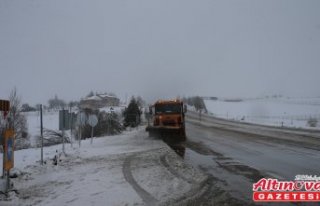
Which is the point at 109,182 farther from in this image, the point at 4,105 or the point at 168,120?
the point at 168,120

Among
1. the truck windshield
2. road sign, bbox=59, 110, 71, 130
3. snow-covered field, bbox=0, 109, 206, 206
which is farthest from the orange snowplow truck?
snow-covered field, bbox=0, 109, 206, 206

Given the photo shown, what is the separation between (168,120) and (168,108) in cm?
106

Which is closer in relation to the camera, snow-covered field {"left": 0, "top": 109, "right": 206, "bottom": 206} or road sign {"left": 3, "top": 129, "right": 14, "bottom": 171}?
snow-covered field {"left": 0, "top": 109, "right": 206, "bottom": 206}

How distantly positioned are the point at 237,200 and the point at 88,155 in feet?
34.6

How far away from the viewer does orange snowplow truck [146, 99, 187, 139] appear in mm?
27184

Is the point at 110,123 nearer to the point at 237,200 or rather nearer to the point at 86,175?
the point at 86,175

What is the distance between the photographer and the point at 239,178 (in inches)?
383

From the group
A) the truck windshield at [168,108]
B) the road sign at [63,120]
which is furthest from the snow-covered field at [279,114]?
the road sign at [63,120]

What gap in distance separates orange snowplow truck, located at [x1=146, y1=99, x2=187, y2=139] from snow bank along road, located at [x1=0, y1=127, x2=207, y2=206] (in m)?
12.3

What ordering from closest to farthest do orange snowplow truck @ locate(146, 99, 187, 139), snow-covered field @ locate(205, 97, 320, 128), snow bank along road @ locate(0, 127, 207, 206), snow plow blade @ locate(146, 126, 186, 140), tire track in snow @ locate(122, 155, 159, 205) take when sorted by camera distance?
tire track in snow @ locate(122, 155, 159, 205) → snow bank along road @ locate(0, 127, 207, 206) → snow plow blade @ locate(146, 126, 186, 140) → orange snowplow truck @ locate(146, 99, 187, 139) → snow-covered field @ locate(205, 97, 320, 128)

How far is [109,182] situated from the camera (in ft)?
32.9

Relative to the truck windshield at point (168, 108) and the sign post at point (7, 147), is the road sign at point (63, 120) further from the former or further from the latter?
the truck windshield at point (168, 108)

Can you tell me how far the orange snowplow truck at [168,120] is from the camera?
89.2ft

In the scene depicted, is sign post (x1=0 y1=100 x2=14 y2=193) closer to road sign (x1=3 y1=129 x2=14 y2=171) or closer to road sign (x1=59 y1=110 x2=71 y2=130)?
road sign (x1=3 y1=129 x2=14 y2=171)
